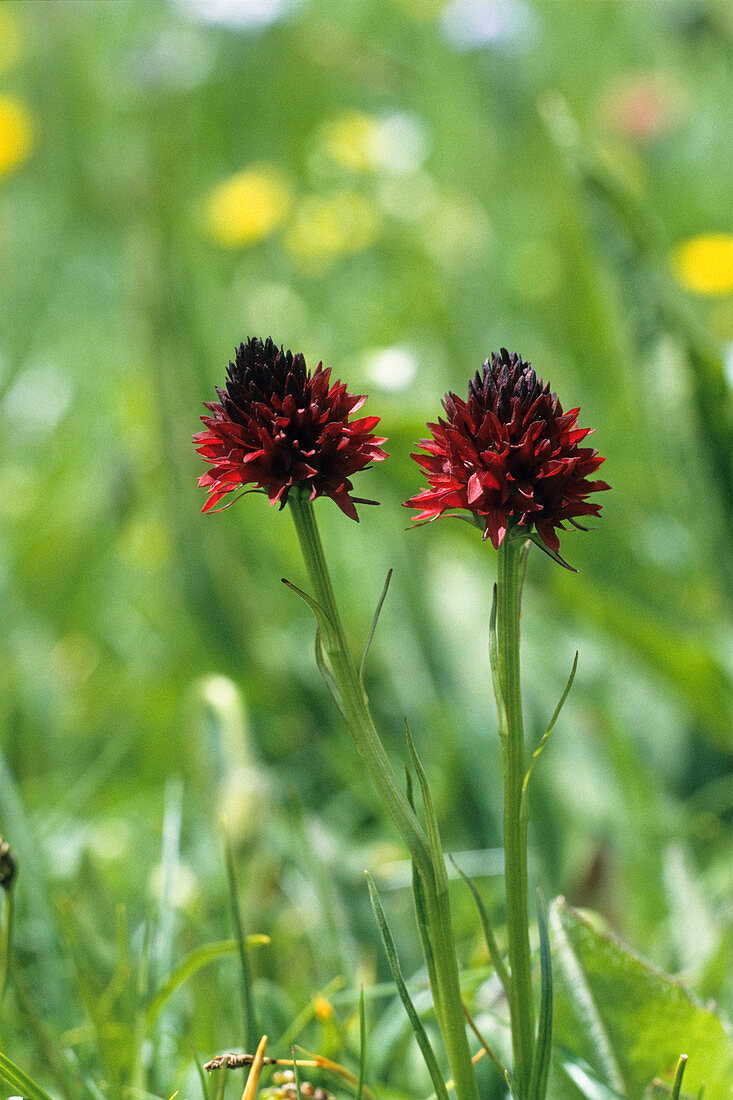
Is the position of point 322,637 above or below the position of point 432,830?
above

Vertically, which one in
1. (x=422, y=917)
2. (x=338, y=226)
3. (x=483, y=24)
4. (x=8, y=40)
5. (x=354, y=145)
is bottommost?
(x=422, y=917)

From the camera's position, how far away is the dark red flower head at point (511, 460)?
491mm

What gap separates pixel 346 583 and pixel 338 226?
0.82m

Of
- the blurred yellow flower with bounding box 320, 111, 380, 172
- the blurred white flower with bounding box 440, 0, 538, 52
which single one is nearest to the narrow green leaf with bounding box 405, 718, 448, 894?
the blurred yellow flower with bounding box 320, 111, 380, 172

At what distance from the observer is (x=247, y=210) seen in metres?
2.56

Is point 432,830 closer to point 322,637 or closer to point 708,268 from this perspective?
point 322,637

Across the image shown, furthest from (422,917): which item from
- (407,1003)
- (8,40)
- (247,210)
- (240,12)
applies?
(8,40)

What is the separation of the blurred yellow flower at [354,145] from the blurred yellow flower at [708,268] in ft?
2.17

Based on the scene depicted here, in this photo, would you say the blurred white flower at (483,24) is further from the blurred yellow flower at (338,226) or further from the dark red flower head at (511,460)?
the dark red flower head at (511,460)

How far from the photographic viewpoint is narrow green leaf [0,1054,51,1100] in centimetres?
58

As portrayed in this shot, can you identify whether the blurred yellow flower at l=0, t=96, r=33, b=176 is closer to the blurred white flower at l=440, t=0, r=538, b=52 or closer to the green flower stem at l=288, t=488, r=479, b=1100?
the blurred white flower at l=440, t=0, r=538, b=52

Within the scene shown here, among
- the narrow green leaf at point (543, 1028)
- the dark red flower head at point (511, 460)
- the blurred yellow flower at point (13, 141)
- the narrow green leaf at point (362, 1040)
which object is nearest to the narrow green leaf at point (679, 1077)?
the narrow green leaf at point (543, 1028)

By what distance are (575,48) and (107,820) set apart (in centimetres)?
363

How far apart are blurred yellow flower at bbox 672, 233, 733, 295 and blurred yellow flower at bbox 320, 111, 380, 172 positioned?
0.66 m
